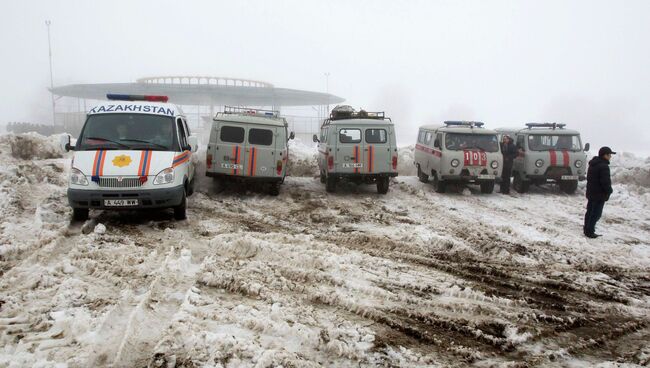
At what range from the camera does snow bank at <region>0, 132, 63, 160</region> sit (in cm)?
1703

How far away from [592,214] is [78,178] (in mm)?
9731

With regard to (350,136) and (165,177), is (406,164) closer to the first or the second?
(350,136)

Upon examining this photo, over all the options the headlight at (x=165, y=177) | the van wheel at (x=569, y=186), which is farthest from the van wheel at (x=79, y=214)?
the van wheel at (x=569, y=186)

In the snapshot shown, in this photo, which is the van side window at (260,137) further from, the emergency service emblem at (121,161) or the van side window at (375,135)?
the emergency service emblem at (121,161)

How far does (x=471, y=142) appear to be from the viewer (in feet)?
45.0

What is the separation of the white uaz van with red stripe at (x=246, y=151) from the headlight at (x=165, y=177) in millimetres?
3827

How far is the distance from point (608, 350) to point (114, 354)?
457cm

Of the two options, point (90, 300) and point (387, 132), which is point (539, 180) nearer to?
point (387, 132)

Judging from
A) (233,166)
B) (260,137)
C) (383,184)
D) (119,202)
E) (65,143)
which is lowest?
(383,184)

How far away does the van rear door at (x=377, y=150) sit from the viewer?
1291 centimetres

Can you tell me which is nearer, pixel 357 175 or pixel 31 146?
pixel 357 175

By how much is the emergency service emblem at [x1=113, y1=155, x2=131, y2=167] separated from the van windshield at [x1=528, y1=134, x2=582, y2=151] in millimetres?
12328

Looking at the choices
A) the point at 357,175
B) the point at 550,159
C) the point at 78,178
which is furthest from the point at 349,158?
the point at 78,178

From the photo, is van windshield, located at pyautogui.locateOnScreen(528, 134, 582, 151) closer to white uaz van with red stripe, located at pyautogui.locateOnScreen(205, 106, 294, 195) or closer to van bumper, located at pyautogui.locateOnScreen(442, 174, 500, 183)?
van bumper, located at pyautogui.locateOnScreen(442, 174, 500, 183)
